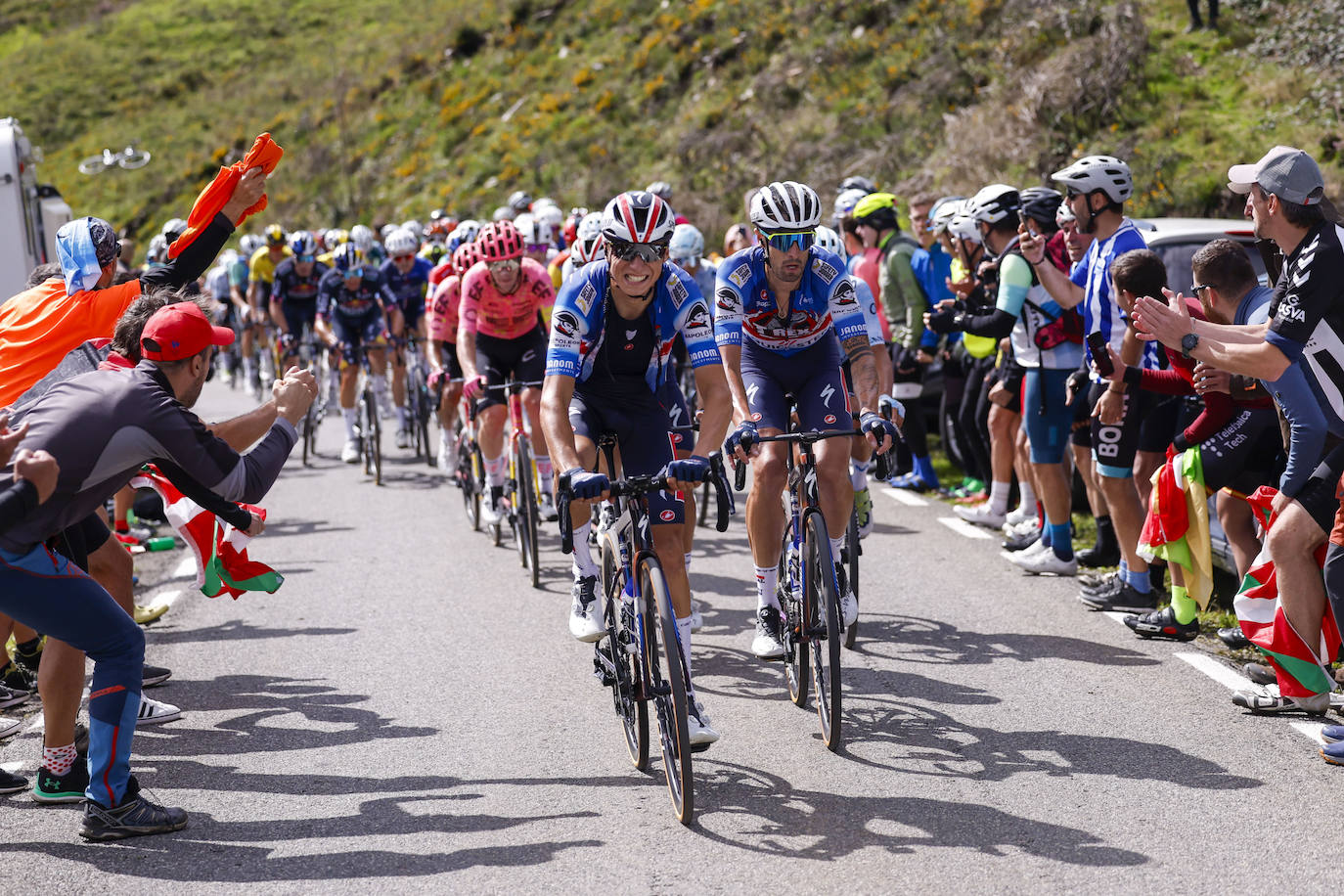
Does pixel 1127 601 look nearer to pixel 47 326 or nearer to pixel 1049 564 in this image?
pixel 1049 564

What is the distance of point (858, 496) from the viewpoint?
26.0 ft

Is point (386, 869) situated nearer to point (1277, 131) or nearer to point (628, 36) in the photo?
point (1277, 131)

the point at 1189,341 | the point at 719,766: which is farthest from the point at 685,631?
the point at 1189,341

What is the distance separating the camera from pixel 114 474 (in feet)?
15.3

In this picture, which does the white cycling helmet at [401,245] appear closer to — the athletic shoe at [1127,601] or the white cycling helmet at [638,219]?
the athletic shoe at [1127,601]

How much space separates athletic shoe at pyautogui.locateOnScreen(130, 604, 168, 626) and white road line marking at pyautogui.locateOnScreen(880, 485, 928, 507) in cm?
569

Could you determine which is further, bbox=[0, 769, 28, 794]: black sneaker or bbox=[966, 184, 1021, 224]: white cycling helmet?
bbox=[966, 184, 1021, 224]: white cycling helmet

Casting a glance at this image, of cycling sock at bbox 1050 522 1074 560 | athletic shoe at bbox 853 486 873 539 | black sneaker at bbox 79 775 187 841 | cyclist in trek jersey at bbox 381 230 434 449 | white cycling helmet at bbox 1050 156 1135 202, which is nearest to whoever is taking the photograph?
black sneaker at bbox 79 775 187 841

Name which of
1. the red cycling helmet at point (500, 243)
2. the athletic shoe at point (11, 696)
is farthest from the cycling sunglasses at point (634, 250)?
the athletic shoe at point (11, 696)

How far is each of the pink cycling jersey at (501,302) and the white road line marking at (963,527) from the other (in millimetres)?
3359

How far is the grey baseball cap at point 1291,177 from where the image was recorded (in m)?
5.14

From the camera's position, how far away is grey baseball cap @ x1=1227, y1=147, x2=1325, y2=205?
5.14 m

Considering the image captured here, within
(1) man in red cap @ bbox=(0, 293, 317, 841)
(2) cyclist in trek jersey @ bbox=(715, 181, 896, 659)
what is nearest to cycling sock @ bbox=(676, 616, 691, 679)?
(2) cyclist in trek jersey @ bbox=(715, 181, 896, 659)

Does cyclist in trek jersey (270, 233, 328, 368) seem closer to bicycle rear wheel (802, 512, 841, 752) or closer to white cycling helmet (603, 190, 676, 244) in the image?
white cycling helmet (603, 190, 676, 244)
